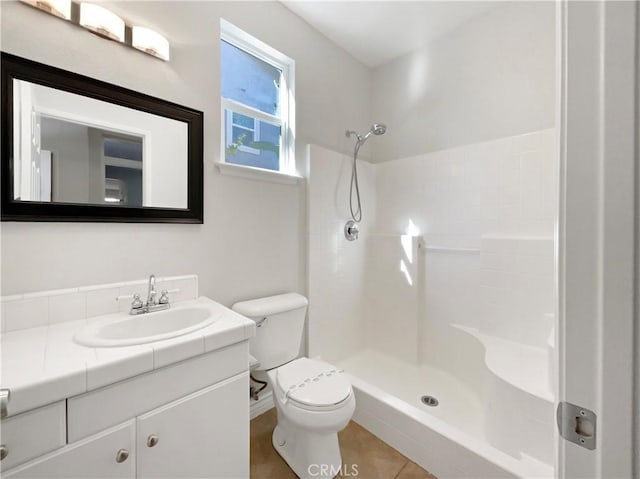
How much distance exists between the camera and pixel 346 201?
227 cm

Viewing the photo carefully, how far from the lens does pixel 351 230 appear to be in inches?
→ 89.9

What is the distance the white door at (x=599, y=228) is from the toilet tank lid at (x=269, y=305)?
133cm

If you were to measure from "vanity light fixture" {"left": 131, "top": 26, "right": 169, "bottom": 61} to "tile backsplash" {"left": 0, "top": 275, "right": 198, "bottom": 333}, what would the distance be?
1.06 meters

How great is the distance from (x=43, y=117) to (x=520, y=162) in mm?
2446

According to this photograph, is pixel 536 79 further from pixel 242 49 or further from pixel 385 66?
pixel 242 49

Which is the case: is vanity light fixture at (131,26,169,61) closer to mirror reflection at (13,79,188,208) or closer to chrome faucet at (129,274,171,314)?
mirror reflection at (13,79,188,208)

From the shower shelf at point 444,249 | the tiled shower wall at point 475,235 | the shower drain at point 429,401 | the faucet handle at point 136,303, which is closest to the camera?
the faucet handle at point 136,303

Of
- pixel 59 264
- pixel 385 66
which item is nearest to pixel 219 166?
pixel 59 264

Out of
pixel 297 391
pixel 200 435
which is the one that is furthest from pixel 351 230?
pixel 200 435

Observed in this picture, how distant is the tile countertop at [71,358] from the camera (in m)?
0.72

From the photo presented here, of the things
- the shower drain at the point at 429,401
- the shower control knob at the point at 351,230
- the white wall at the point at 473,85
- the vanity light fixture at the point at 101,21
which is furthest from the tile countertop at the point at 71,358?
the white wall at the point at 473,85

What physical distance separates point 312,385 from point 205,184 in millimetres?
1187

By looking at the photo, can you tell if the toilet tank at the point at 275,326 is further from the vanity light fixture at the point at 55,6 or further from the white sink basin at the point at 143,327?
the vanity light fixture at the point at 55,6

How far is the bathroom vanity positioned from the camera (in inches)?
28.6
